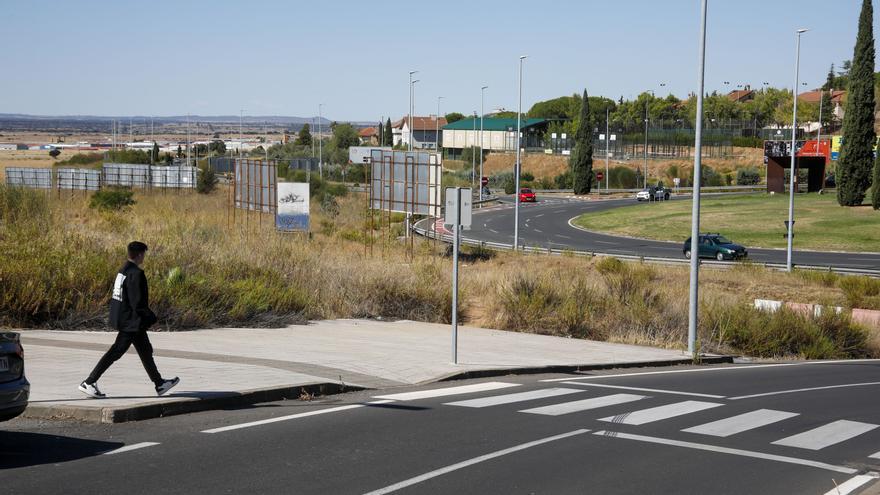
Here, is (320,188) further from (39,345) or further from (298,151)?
(39,345)

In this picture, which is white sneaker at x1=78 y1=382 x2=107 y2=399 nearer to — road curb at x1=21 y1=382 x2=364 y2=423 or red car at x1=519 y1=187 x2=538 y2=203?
road curb at x1=21 y1=382 x2=364 y2=423

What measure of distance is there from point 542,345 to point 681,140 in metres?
125

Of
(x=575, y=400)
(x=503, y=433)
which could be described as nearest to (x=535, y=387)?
(x=575, y=400)

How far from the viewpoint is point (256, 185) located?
47.9 meters

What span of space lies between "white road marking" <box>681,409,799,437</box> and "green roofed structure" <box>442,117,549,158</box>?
14125cm

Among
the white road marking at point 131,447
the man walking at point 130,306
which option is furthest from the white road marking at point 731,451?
the man walking at point 130,306

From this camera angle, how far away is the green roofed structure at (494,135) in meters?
157

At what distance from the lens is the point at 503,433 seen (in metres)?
11.2

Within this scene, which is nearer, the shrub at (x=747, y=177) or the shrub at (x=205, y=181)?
the shrub at (x=205, y=181)

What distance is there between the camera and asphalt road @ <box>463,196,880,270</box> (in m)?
51.1

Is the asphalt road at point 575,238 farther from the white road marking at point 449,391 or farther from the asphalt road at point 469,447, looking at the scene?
the asphalt road at point 469,447

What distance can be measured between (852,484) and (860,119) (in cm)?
6545

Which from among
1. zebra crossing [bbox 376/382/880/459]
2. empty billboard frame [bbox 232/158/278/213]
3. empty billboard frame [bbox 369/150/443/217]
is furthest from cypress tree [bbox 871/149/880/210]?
zebra crossing [bbox 376/382/880/459]

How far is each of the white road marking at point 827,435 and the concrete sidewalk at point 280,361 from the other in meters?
5.62
